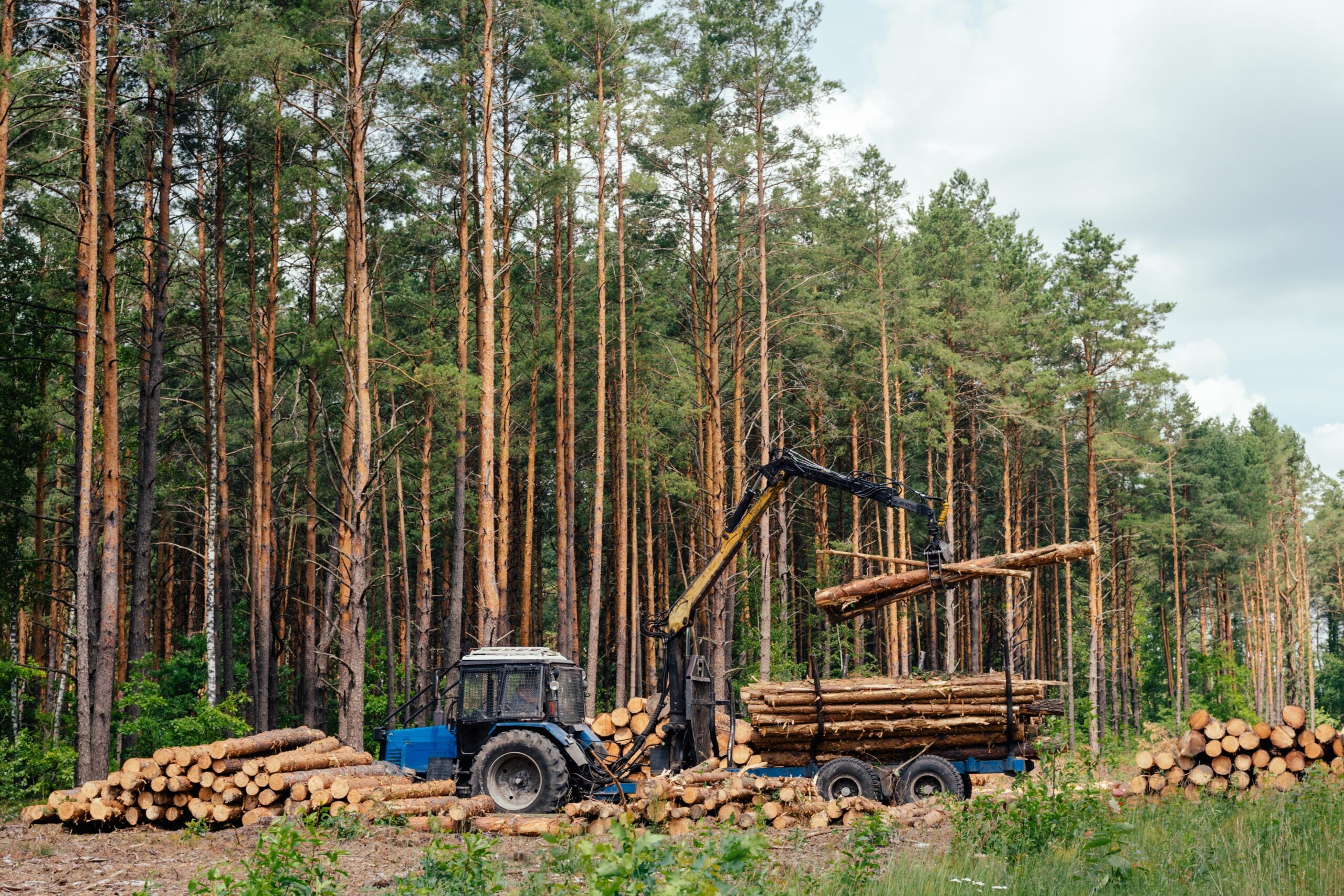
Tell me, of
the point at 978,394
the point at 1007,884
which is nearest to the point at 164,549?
the point at 978,394

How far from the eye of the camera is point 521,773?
563 inches

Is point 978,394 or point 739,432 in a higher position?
point 978,394

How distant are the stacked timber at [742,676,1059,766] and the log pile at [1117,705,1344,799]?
162 centimetres

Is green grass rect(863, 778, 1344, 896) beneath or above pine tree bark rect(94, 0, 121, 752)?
beneath

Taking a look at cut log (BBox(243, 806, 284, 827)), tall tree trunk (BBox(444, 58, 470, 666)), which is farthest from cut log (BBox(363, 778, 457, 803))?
tall tree trunk (BBox(444, 58, 470, 666))

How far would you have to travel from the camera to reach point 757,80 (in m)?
25.5

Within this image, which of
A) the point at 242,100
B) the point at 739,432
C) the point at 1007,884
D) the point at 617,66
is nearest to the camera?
the point at 1007,884

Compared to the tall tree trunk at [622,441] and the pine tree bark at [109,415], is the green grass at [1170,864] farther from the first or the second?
the tall tree trunk at [622,441]

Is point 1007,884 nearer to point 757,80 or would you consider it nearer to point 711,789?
point 711,789

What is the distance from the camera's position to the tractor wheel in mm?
13961

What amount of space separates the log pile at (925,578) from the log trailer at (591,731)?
268 millimetres

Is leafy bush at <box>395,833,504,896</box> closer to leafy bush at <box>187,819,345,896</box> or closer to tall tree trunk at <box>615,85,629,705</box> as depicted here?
leafy bush at <box>187,819,345,896</box>

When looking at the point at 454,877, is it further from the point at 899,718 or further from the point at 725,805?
the point at 899,718

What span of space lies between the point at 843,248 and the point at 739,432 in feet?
27.5
